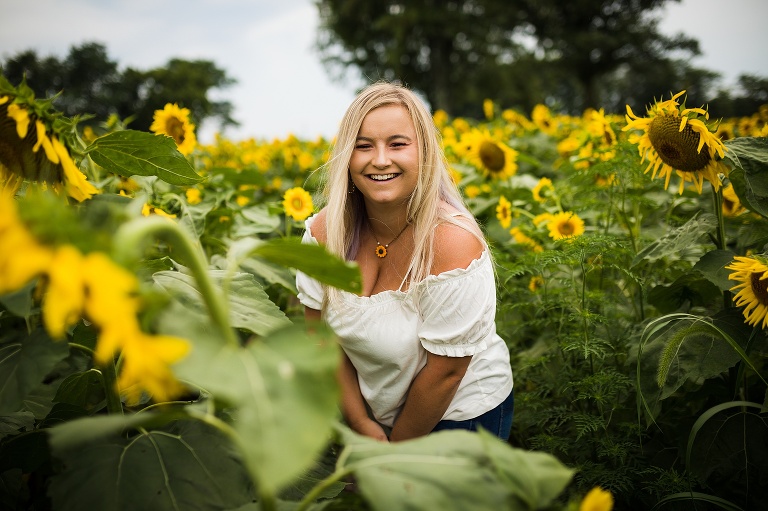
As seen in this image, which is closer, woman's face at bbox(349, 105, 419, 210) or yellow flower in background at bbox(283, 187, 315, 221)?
woman's face at bbox(349, 105, 419, 210)

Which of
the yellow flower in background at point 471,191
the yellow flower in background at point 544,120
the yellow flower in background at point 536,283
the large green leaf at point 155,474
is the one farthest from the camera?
the yellow flower in background at point 544,120

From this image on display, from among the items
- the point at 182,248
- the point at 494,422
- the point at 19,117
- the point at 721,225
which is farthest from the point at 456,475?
the point at 721,225

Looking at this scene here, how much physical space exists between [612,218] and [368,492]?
231 centimetres

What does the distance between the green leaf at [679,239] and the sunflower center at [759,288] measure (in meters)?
0.26

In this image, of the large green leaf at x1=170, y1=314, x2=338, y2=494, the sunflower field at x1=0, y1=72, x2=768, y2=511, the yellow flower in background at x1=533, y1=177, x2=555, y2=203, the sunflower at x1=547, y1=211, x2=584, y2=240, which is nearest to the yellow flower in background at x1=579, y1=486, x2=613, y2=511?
the sunflower field at x1=0, y1=72, x2=768, y2=511

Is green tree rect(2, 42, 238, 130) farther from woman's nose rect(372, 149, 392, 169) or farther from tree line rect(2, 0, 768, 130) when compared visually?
woman's nose rect(372, 149, 392, 169)

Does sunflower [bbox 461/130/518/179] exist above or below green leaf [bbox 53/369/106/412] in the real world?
above

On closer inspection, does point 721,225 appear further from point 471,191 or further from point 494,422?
point 471,191

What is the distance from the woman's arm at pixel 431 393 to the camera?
166 centimetres

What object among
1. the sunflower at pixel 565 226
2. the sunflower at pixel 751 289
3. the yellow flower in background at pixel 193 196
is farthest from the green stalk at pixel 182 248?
the yellow flower in background at pixel 193 196

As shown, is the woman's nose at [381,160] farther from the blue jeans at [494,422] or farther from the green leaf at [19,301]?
the green leaf at [19,301]

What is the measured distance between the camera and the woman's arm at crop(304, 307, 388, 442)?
1733 mm

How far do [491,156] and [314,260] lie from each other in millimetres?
2663

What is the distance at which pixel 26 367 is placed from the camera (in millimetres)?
862
